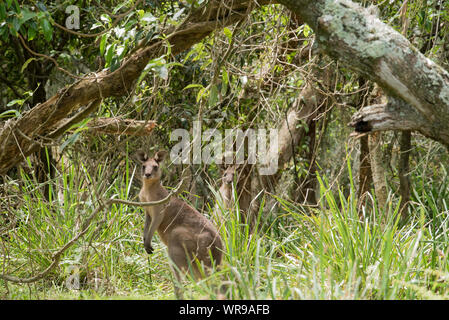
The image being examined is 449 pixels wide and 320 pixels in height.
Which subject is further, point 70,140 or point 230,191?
point 230,191

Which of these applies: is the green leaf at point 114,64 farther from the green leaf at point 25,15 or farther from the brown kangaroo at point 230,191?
the brown kangaroo at point 230,191

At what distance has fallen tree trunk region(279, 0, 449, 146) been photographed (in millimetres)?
3662

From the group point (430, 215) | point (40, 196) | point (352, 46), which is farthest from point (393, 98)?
point (40, 196)

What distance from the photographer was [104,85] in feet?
16.9

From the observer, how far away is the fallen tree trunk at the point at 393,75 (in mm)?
3662

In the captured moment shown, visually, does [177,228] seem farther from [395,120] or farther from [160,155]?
[395,120]

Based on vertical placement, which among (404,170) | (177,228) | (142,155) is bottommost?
(177,228)

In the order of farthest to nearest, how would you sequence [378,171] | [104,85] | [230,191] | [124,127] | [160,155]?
[230,191]
[378,171]
[160,155]
[124,127]
[104,85]

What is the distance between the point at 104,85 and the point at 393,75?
2.58m

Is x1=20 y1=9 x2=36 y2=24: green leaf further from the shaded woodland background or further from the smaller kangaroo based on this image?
the smaller kangaroo

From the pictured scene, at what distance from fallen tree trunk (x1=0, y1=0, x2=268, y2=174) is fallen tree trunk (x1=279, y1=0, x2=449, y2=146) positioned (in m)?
1.10

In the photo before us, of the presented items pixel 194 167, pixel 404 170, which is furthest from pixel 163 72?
pixel 194 167
